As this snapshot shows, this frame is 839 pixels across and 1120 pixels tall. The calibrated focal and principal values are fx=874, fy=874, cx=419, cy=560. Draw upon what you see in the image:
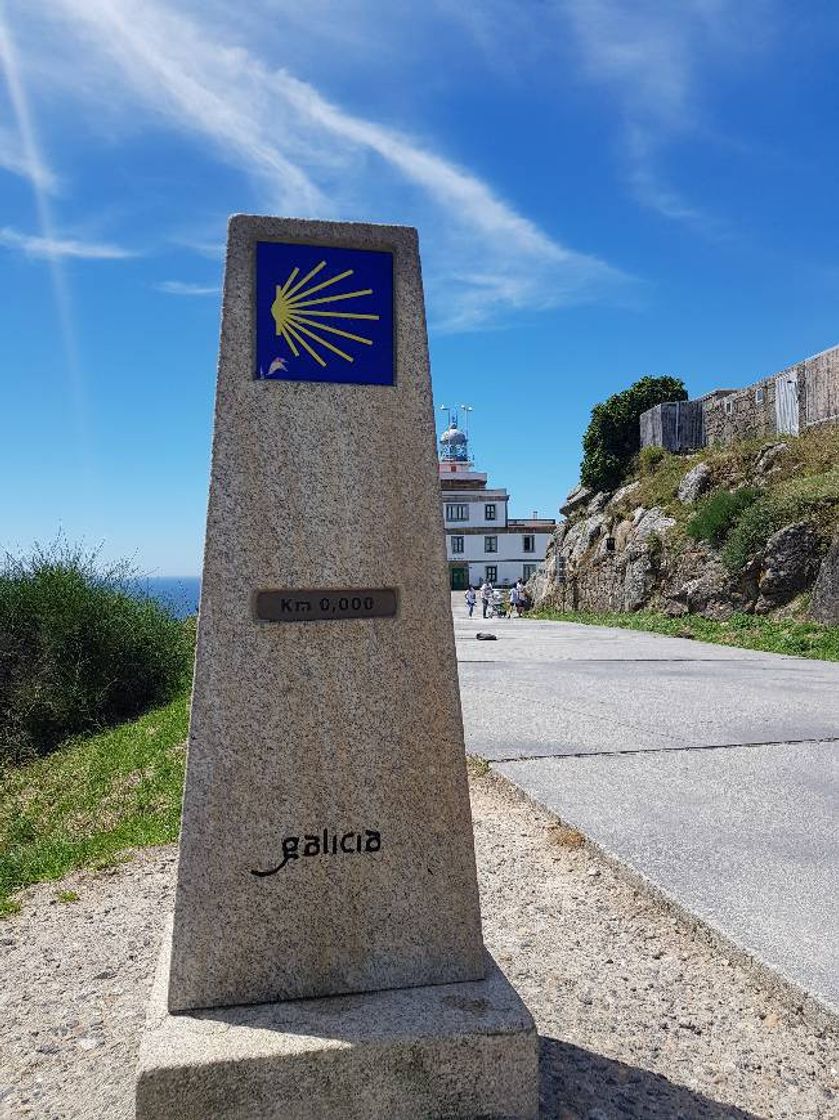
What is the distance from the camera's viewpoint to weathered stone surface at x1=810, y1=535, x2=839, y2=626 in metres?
13.5

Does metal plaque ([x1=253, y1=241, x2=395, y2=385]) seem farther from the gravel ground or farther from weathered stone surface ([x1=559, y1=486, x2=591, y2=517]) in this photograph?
weathered stone surface ([x1=559, y1=486, x2=591, y2=517])

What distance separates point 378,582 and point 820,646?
11.3 metres

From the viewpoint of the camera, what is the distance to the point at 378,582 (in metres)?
2.27

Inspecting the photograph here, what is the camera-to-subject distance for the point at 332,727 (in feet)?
7.33

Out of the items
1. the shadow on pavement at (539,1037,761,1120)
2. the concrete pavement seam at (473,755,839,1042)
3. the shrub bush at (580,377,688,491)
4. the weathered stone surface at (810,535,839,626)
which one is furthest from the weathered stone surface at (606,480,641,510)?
the shadow on pavement at (539,1037,761,1120)

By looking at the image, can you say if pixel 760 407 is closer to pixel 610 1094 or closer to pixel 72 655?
pixel 72 655

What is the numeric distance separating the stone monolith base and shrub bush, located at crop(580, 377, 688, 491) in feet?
83.4

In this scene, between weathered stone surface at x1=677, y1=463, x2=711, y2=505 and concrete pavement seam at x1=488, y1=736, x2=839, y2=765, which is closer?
concrete pavement seam at x1=488, y1=736, x2=839, y2=765

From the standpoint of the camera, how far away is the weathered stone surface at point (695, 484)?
20.5 metres

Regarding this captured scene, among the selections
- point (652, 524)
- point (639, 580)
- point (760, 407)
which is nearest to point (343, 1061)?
point (639, 580)

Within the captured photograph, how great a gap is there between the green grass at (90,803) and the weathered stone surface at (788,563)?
10.8m

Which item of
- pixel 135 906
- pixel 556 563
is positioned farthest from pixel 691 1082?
pixel 556 563

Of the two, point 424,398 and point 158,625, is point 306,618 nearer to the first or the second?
point 424,398

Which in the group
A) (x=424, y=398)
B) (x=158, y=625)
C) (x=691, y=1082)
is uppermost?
(x=424, y=398)
